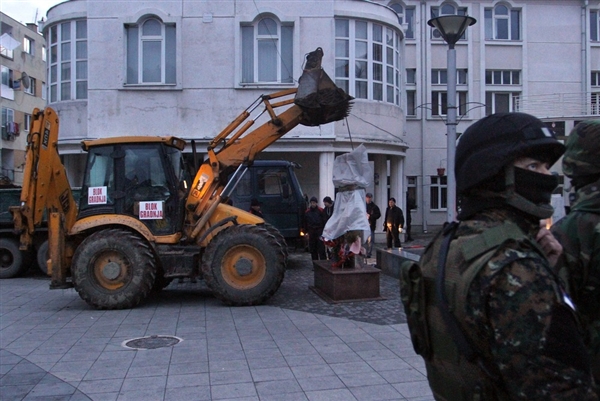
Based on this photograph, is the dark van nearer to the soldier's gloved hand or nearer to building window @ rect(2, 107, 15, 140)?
the soldier's gloved hand

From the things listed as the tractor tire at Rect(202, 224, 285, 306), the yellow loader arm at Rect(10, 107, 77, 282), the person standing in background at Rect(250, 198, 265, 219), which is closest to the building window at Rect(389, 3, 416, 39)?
the person standing in background at Rect(250, 198, 265, 219)

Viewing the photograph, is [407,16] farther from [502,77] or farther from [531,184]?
[531,184]

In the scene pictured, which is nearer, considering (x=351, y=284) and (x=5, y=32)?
(x=351, y=284)

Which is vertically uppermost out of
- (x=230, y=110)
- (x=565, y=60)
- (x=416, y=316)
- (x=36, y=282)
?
(x=565, y=60)

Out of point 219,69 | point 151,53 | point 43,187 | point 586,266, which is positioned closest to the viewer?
point 586,266

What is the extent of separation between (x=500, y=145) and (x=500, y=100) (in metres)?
28.3

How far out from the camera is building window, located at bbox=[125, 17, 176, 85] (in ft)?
66.5

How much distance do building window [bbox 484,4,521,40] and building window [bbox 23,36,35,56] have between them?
31327mm

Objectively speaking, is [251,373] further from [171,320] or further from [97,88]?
[97,88]

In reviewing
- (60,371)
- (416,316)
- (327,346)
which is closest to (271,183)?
(327,346)

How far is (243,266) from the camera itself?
10.4 metres

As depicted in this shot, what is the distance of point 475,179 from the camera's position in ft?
7.00

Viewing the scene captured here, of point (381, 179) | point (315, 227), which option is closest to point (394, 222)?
point (381, 179)

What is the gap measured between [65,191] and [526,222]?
34.6 feet
